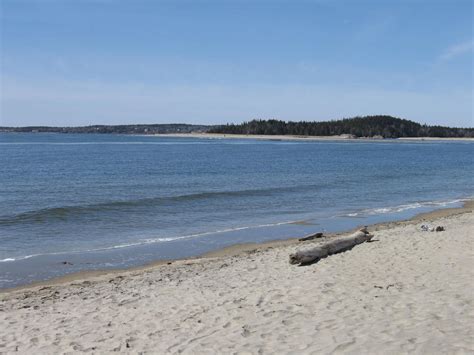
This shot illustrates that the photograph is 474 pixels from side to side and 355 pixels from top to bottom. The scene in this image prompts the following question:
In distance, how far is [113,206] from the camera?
23.8 metres

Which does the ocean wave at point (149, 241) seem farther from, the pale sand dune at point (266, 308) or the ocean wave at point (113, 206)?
the ocean wave at point (113, 206)

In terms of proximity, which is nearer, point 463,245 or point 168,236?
point 463,245

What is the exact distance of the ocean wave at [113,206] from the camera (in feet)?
67.5

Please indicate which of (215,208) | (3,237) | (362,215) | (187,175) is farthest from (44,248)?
(187,175)

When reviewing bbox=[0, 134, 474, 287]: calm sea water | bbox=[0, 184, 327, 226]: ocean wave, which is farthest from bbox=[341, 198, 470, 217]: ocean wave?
bbox=[0, 184, 327, 226]: ocean wave

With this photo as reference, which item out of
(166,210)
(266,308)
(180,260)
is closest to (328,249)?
(180,260)

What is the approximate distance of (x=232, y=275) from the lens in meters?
11.2

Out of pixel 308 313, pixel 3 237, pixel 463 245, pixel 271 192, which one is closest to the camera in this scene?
pixel 308 313

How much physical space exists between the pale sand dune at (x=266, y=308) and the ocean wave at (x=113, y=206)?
9.72m

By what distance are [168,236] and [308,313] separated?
1037 centimetres

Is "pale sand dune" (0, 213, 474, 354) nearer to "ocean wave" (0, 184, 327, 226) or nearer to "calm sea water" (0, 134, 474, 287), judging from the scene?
"calm sea water" (0, 134, 474, 287)

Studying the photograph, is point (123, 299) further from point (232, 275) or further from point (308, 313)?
point (308, 313)

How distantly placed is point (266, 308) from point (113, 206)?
659 inches

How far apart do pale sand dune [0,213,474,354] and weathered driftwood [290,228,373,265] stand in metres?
0.27
